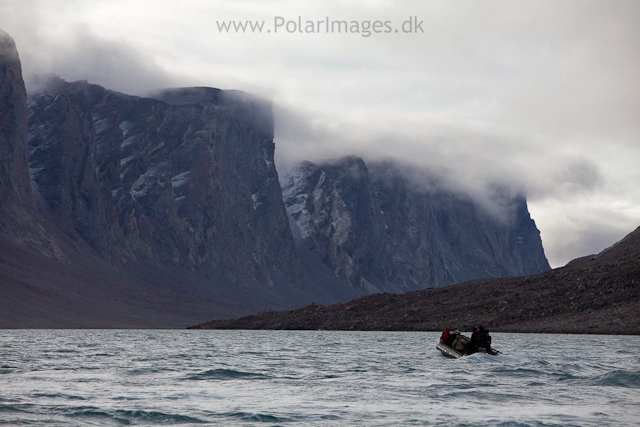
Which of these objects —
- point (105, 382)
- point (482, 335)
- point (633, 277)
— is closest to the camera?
point (105, 382)

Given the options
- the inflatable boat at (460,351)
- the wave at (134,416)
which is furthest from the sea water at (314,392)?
the inflatable boat at (460,351)

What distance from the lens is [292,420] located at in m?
36.5

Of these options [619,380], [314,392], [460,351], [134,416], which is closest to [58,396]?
[134,416]

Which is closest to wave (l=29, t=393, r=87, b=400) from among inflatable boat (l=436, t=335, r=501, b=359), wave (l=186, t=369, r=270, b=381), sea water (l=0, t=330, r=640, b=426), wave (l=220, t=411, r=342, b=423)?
sea water (l=0, t=330, r=640, b=426)

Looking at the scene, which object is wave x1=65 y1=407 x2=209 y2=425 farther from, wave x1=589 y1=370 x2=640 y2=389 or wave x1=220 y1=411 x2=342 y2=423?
wave x1=589 y1=370 x2=640 y2=389

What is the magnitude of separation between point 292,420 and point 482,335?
Answer: 139 ft

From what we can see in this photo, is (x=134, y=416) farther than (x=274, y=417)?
No

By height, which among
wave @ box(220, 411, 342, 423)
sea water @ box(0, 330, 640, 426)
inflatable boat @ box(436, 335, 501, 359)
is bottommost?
wave @ box(220, 411, 342, 423)

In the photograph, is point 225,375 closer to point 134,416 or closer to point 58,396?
Answer: point 58,396

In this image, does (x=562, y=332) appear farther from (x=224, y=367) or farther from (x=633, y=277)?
(x=224, y=367)

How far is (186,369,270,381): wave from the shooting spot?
54.8 m

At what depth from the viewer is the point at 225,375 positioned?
5666 centimetres

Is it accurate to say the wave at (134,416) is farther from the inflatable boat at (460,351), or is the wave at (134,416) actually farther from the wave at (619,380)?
the inflatable boat at (460,351)

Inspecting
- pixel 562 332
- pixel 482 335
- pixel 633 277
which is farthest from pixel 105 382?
pixel 633 277
